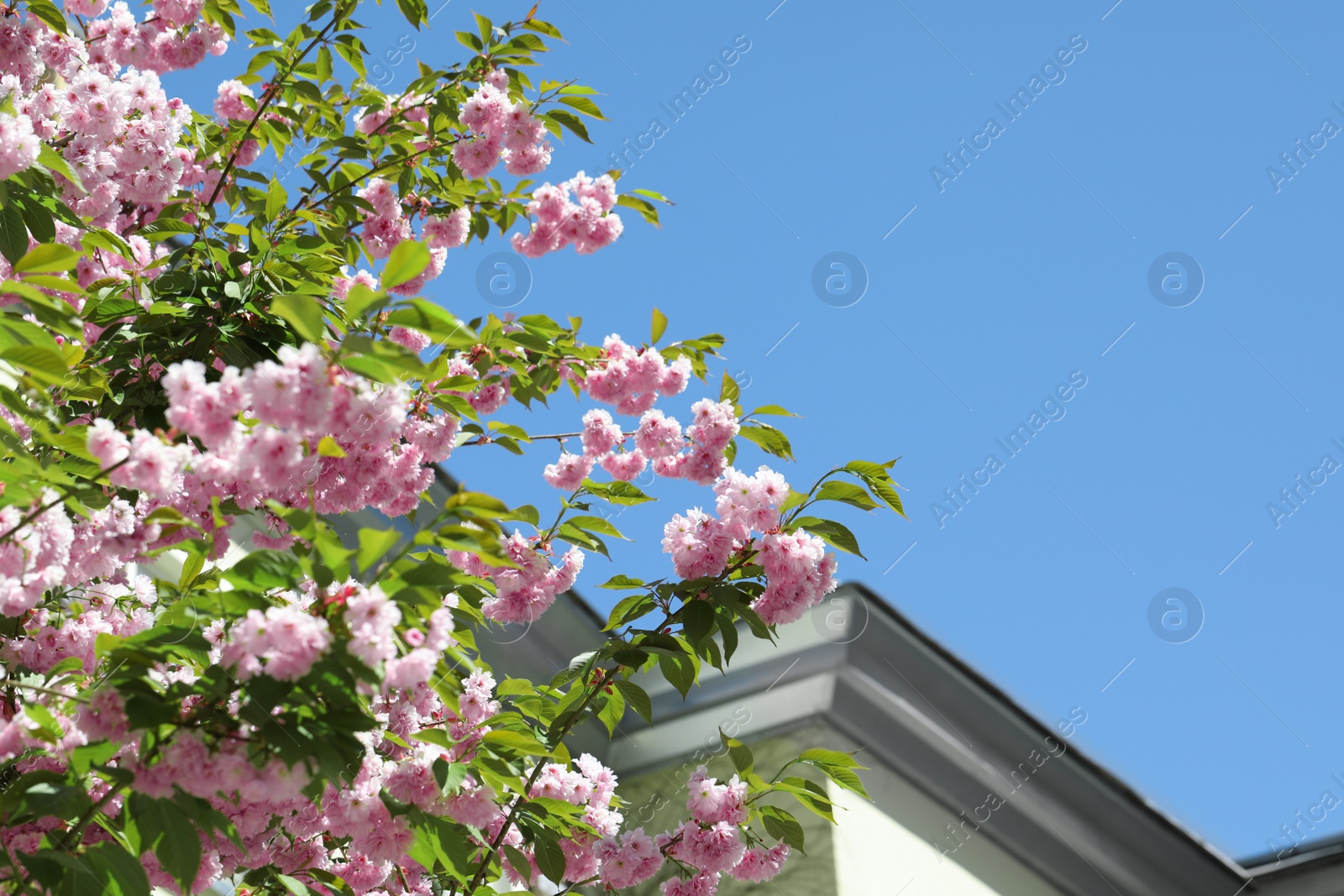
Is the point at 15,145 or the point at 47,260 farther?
the point at 15,145

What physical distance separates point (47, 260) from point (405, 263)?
622 mm

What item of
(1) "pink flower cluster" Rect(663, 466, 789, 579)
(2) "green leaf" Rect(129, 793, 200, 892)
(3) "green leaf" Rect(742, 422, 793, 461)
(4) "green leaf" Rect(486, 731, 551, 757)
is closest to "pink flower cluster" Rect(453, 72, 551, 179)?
(3) "green leaf" Rect(742, 422, 793, 461)

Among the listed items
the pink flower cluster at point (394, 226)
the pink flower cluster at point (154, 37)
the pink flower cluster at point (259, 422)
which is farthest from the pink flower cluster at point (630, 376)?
the pink flower cluster at point (154, 37)

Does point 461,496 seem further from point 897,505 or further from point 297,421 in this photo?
point 897,505

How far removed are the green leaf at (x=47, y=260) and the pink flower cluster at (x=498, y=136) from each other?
1649 millimetres

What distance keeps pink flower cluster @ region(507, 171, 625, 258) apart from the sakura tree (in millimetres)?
14

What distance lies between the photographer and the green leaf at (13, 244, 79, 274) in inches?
56.9

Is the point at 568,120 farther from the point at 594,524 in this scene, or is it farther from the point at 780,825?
the point at 780,825

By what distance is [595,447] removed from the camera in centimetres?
312

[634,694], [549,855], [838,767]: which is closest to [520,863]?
[549,855]

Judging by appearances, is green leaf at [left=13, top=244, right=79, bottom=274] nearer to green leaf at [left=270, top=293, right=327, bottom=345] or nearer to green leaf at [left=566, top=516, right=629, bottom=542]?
green leaf at [left=270, top=293, right=327, bottom=345]

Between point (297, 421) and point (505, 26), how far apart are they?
2037mm

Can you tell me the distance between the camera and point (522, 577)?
2.67 meters

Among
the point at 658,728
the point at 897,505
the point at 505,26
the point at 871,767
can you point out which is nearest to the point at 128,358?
the point at 505,26
